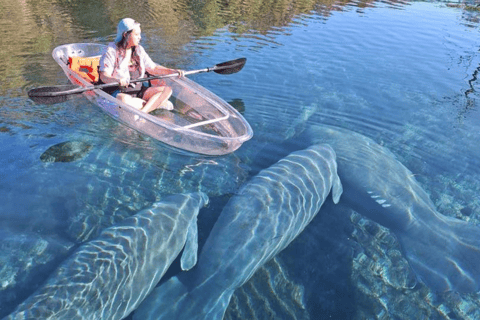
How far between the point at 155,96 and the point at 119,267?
15.8 ft

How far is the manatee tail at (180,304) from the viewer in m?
4.16

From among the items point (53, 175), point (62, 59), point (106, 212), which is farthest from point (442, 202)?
point (62, 59)

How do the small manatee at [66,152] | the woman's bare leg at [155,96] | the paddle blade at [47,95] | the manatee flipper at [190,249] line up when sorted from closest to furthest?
1. the manatee flipper at [190,249]
2. the small manatee at [66,152]
3. the paddle blade at [47,95]
4. the woman's bare leg at [155,96]

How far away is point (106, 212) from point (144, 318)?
227cm

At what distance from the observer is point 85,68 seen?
8.91m

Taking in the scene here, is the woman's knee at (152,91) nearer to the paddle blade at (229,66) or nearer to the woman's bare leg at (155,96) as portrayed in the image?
the woman's bare leg at (155,96)

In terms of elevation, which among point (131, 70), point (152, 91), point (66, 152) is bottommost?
point (66, 152)

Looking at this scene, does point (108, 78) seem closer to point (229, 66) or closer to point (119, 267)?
point (229, 66)

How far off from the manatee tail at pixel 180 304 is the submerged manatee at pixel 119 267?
5.8 inches

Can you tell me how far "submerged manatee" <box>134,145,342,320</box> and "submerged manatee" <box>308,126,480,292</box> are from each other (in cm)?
44

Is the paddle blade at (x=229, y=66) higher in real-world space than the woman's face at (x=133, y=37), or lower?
lower

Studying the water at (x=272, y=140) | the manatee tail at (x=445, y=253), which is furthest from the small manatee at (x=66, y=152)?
the manatee tail at (x=445, y=253)

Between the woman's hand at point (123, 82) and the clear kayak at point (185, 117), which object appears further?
the woman's hand at point (123, 82)

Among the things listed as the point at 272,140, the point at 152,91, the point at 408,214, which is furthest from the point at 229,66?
the point at 408,214
